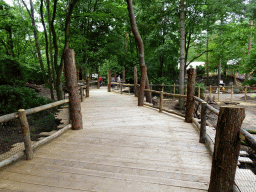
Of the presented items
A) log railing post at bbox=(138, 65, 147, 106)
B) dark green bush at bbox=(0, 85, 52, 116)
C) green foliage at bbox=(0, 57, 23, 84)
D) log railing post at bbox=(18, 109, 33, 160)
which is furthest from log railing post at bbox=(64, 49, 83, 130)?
green foliage at bbox=(0, 57, 23, 84)

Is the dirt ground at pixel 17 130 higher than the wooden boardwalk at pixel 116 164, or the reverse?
the wooden boardwalk at pixel 116 164

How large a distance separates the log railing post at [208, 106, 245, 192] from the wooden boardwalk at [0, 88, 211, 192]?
0.38 metres

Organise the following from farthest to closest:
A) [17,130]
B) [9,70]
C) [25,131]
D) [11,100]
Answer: [9,70]
[11,100]
[17,130]
[25,131]

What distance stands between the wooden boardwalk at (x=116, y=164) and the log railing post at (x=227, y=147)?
0.38 meters

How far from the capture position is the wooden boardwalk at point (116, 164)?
2.07 m

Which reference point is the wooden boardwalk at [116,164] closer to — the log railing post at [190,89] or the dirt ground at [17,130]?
the log railing post at [190,89]

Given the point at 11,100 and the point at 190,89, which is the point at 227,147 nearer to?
the point at 190,89

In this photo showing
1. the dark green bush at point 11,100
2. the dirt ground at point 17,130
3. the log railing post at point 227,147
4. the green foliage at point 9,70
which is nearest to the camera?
the log railing post at point 227,147

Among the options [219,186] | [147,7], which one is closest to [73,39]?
[147,7]

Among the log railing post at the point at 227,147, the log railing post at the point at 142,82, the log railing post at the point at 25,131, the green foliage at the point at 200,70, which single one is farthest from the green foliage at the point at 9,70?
the green foliage at the point at 200,70

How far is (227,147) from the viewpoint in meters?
1.65

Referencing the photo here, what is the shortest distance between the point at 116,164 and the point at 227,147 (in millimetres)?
1561

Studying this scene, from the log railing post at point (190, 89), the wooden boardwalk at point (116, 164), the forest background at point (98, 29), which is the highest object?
the forest background at point (98, 29)

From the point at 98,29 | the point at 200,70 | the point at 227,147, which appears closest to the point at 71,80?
the point at 227,147
